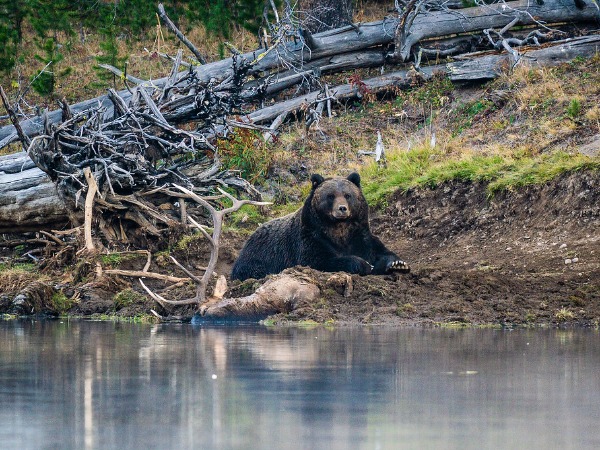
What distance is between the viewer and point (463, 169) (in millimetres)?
18438

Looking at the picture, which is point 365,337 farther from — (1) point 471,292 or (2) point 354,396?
(2) point 354,396

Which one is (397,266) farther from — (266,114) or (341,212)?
(266,114)

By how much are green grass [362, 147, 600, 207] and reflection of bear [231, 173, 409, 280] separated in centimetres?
350

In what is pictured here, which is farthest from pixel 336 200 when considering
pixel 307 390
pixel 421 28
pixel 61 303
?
pixel 421 28

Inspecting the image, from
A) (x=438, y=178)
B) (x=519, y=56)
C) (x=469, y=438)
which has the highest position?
(x=519, y=56)

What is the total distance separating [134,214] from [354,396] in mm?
11110

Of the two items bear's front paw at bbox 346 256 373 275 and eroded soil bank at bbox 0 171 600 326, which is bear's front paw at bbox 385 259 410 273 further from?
bear's front paw at bbox 346 256 373 275

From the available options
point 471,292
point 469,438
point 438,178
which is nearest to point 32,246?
point 438,178

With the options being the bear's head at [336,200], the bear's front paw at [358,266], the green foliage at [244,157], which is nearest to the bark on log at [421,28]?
the green foliage at [244,157]

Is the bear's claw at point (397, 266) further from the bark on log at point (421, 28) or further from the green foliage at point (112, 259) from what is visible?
the bark on log at point (421, 28)

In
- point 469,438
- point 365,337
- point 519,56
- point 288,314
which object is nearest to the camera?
point 469,438

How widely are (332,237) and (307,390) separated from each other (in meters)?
7.08

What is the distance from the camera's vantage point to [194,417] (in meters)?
6.89

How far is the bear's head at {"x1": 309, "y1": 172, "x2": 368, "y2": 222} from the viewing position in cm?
1462
